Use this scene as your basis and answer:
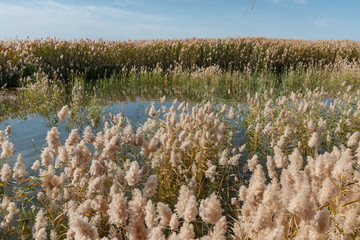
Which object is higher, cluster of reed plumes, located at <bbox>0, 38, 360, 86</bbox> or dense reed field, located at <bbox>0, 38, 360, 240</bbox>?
cluster of reed plumes, located at <bbox>0, 38, 360, 86</bbox>

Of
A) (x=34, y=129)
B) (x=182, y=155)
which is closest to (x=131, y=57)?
(x=34, y=129)

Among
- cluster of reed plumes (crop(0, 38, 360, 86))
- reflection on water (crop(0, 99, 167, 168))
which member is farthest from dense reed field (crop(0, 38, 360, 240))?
reflection on water (crop(0, 99, 167, 168))

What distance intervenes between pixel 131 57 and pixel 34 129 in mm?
7977

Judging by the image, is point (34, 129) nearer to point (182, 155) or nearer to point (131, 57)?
point (182, 155)

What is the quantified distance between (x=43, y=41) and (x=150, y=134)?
10.4 meters

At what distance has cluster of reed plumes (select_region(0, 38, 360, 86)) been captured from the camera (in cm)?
1030

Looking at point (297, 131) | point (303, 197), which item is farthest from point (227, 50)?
point (303, 197)

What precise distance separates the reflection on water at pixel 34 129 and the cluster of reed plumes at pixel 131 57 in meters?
4.34

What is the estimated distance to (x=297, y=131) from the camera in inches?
189

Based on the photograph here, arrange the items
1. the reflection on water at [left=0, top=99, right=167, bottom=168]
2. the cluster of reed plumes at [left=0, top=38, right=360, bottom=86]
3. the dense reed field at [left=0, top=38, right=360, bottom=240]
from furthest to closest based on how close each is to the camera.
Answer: the cluster of reed plumes at [left=0, top=38, right=360, bottom=86] → the reflection on water at [left=0, top=99, right=167, bottom=168] → the dense reed field at [left=0, top=38, right=360, bottom=240]

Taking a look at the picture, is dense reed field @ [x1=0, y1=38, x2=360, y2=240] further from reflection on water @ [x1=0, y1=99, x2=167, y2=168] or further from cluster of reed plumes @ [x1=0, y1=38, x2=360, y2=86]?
reflection on water @ [x1=0, y1=99, x2=167, y2=168]

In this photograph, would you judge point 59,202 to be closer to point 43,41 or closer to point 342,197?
point 342,197

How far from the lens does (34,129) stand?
17.4 feet

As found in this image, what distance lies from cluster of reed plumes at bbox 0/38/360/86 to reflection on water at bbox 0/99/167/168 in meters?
4.34
